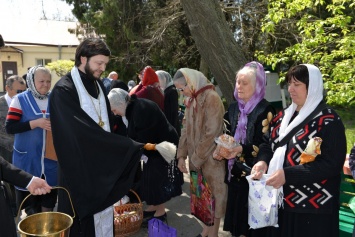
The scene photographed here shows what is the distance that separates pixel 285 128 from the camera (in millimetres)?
2527

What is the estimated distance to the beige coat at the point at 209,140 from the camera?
344 cm


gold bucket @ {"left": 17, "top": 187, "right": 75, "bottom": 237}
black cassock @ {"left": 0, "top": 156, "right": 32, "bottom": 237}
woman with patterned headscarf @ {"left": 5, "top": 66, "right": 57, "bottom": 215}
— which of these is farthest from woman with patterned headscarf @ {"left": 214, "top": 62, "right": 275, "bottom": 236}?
woman with patterned headscarf @ {"left": 5, "top": 66, "right": 57, "bottom": 215}

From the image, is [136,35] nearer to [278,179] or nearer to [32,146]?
[32,146]

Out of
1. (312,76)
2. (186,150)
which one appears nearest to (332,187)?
(312,76)

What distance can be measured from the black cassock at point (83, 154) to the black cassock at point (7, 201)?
1.14 feet

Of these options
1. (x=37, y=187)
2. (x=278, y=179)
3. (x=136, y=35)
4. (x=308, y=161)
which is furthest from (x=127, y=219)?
(x=136, y=35)

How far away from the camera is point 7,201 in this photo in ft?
7.42

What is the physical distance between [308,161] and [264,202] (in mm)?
442

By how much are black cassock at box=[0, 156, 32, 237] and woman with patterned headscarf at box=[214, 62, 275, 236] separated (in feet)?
5.07

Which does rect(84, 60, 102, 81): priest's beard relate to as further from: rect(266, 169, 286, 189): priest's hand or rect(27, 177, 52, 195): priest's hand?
rect(266, 169, 286, 189): priest's hand

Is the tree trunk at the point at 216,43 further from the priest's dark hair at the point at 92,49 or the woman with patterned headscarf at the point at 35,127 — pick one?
the priest's dark hair at the point at 92,49

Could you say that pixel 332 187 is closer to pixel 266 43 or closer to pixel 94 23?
pixel 266 43

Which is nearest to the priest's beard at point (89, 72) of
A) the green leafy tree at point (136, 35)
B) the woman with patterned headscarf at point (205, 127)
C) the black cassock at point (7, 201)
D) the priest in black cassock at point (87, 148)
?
the priest in black cassock at point (87, 148)

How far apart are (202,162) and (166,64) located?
10.8 metres
